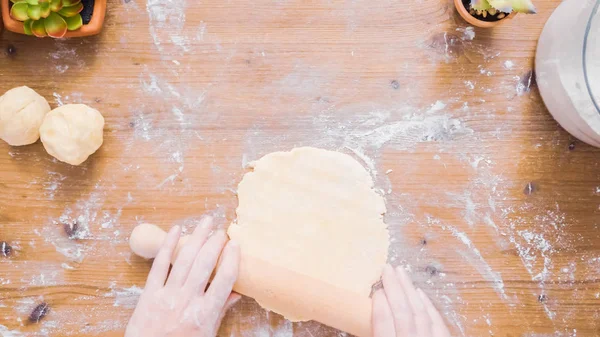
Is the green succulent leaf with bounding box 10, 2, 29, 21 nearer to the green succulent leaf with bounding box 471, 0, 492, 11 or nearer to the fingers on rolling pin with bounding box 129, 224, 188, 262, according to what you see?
the fingers on rolling pin with bounding box 129, 224, 188, 262

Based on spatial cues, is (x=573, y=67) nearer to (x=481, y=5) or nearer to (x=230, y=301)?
(x=481, y=5)

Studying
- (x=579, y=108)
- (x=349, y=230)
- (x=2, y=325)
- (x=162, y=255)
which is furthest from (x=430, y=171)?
(x=2, y=325)

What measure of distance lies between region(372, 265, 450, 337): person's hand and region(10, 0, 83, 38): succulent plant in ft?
3.11

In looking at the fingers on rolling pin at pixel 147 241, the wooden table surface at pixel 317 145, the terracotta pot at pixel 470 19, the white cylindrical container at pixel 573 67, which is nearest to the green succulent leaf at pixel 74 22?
the wooden table surface at pixel 317 145

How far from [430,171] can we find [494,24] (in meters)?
0.39

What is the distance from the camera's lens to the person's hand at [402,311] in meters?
1.08

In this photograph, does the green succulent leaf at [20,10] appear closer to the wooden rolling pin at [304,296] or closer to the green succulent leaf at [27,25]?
the green succulent leaf at [27,25]

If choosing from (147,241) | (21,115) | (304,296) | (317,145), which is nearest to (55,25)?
(21,115)

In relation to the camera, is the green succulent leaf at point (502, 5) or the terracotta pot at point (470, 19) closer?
the green succulent leaf at point (502, 5)

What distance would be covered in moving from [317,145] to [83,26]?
632 mm

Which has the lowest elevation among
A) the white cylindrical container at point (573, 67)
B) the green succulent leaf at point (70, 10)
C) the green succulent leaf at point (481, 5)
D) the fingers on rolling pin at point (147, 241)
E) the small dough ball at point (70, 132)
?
the fingers on rolling pin at point (147, 241)

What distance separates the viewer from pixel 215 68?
1.22m

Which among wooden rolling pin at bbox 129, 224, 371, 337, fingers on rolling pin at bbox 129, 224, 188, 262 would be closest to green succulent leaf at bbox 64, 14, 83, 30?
fingers on rolling pin at bbox 129, 224, 188, 262

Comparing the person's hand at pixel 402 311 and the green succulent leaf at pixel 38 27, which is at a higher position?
the green succulent leaf at pixel 38 27
